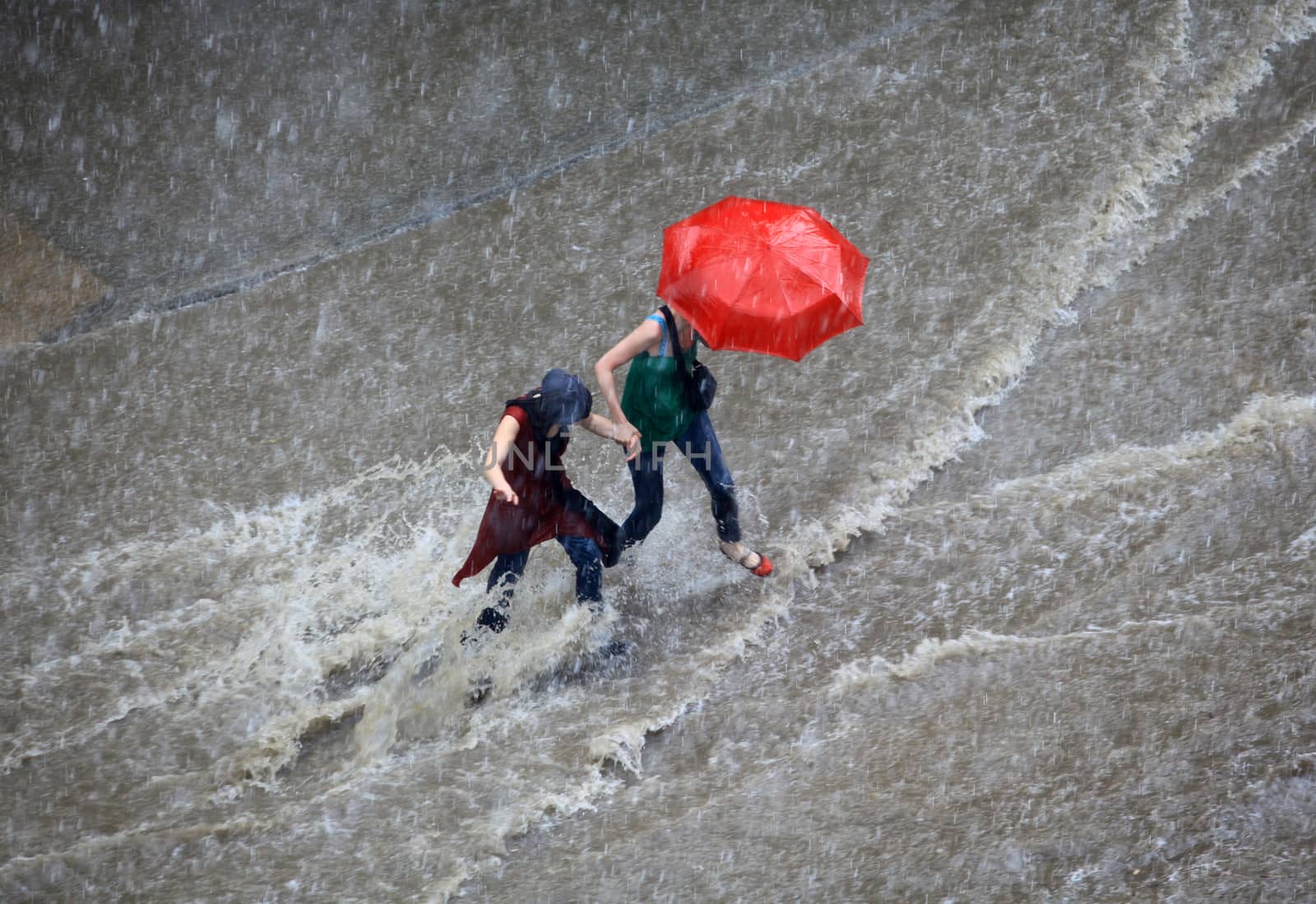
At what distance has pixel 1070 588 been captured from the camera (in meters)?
4.90

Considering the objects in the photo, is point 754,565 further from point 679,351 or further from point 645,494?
point 679,351

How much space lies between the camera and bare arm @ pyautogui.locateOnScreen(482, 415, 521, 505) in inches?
146

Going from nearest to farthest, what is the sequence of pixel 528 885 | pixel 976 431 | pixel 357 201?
pixel 528 885 → pixel 976 431 → pixel 357 201

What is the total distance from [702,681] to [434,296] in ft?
11.6

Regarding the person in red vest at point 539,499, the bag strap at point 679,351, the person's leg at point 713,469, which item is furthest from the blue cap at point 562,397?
the person's leg at point 713,469

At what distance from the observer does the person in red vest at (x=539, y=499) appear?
12.4 ft

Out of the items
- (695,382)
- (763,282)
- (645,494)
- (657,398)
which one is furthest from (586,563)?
(763,282)

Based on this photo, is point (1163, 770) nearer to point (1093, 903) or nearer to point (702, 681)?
point (1093, 903)

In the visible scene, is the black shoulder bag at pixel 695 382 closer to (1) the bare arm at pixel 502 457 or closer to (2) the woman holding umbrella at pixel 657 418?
(2) the woman holding umbrella at pixel 657 418

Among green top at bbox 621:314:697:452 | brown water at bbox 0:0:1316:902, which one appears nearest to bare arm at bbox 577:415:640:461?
green top at bbox 621:314:697:452

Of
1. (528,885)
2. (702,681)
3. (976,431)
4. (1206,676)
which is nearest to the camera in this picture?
(528,885)

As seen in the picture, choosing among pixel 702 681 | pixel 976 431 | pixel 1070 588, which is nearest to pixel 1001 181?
pixel 976 431

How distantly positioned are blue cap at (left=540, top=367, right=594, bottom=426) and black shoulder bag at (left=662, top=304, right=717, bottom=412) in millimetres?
456

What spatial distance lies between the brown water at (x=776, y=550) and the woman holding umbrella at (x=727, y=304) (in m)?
1.24
